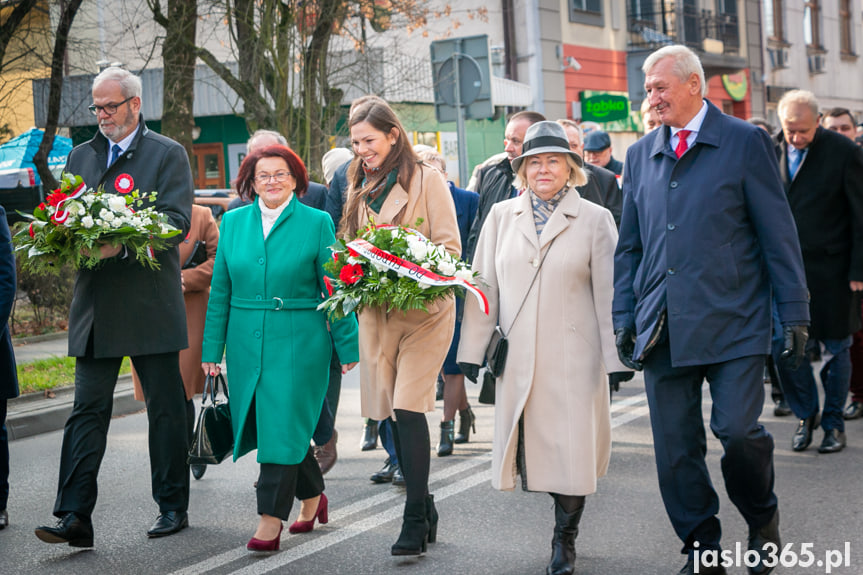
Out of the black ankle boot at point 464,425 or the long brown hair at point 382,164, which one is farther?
the black ankle boot at point 464,425

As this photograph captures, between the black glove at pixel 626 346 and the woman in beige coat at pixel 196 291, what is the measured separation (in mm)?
2952

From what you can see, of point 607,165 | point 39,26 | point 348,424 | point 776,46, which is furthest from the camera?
point 776,46

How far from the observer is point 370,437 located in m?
7.55

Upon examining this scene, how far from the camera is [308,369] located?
5250mm

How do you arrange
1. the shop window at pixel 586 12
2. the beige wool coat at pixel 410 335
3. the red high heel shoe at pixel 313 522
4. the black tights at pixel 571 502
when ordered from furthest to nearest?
the shop window at pixel 586 12 < the red high heel shoe at pixel 313 522 < the beige wool coat at pixel 410 335 < the black tights at pixel 571 502

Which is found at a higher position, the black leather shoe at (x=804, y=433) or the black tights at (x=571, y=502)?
the black tights at (x=571, y=502)

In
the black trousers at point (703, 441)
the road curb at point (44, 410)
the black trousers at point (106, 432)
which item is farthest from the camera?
the road curb at point (44, 410)

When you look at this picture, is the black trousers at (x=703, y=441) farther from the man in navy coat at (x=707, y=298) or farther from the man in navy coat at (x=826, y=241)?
the man in navy coat at (x=826, y=241)

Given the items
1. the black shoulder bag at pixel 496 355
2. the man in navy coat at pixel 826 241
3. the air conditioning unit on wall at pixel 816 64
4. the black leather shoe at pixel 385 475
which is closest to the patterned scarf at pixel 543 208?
the black shoulder bag at pixel 496 355

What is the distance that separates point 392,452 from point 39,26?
35.8ft

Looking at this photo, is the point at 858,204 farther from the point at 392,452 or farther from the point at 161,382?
the point at 161,382

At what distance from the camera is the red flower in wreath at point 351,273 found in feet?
16.0

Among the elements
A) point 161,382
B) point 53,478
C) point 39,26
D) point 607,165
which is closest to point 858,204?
point 607,165

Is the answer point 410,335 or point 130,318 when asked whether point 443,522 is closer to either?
point 410,335
